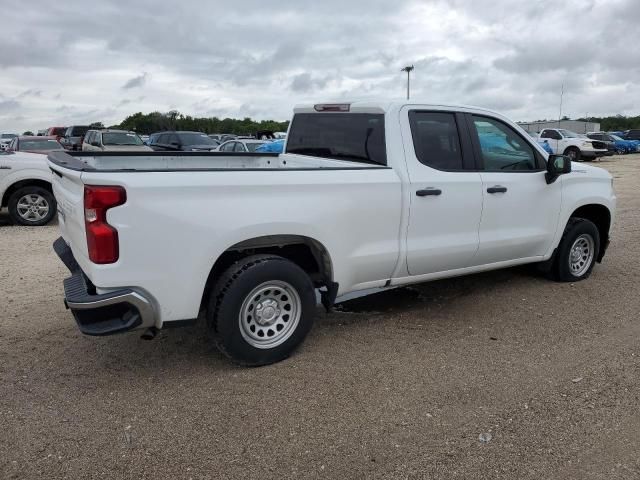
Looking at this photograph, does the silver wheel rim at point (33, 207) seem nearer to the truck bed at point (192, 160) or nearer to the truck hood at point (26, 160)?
the truck hood at point (26, 160)

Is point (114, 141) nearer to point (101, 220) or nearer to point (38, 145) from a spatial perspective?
point (38, 145)

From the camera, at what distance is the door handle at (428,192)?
4.37 m

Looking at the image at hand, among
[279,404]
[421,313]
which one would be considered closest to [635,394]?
[421,313]

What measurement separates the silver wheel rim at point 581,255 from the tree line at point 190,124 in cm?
5592

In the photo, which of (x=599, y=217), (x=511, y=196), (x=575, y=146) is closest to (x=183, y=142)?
(x=599, y=217)

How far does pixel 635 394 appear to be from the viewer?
3.58 m

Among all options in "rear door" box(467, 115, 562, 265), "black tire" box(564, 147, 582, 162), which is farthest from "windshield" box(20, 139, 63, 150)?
"black tire" box(564, 147, 582, 162)

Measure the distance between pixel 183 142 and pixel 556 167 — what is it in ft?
49.9

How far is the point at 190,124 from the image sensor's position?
7438cm

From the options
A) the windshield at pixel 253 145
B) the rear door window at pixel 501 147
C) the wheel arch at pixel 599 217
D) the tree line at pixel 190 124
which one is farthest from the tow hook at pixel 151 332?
the tree line at pixel 190 124

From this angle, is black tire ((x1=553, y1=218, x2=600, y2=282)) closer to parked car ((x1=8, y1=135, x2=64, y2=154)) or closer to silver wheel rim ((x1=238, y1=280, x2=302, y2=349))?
silver wheel rim ((x1=238, y1=280, x2=302, y2=349))

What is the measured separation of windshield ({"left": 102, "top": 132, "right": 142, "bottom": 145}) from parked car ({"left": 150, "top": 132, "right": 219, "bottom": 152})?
1897 mm

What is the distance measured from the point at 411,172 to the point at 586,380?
1944 millimetres

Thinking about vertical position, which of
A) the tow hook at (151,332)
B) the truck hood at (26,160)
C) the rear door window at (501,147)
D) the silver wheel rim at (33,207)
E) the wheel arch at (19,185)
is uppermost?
the rear door window at (501,147)
